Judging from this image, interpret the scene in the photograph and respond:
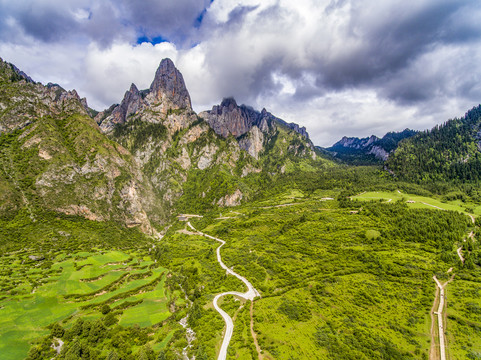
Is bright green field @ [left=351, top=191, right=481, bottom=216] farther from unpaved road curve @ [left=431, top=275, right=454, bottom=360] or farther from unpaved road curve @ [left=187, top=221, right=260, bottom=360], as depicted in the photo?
unpaved road curve @ [left=187, top=221, right=260, bottom=360]

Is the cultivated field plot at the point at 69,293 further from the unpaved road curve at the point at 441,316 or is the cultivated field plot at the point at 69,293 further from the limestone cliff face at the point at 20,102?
the limestone cliff face at the point at 20,102

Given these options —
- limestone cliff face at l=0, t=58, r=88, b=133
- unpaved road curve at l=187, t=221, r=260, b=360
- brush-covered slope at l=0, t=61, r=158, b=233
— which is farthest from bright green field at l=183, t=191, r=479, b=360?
limestone cliff face at l=0, t=58, r=88, b=133

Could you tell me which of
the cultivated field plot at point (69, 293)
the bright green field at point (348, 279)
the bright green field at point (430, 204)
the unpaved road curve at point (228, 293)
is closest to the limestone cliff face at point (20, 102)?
the cultivated field plot at point (69, 293)

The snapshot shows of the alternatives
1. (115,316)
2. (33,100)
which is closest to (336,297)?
(115,316)

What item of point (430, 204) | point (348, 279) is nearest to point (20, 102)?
point (348, 279)

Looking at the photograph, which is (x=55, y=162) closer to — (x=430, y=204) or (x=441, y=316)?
(x=441, y=316)

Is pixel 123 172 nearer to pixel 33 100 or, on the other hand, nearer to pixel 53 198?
pixel 53 198
